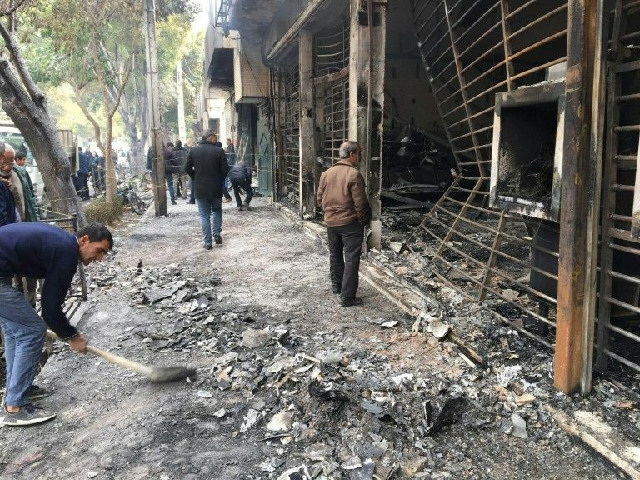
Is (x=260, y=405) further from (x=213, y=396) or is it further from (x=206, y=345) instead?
(x=206, y=345)

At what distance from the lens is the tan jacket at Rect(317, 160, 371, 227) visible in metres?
5.23

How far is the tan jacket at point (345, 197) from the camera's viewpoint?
5230 millimetres

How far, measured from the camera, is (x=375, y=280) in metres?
6.05

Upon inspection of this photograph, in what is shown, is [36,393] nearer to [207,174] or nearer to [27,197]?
[27,197]

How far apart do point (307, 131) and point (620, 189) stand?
7.44 m

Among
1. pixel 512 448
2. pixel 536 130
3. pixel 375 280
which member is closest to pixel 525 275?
pixel 375 280

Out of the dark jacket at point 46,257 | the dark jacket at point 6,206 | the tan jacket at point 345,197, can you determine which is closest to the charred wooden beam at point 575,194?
the tan jacket at point 345,197

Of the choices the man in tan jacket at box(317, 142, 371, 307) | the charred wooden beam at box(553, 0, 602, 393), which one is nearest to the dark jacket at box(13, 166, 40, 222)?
the man in tan jacket at box(317, 142, 371, 307)

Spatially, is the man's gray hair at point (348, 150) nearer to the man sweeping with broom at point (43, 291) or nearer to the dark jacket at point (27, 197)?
the man sweeping with broom at point (43, 291)

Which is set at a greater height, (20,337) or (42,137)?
(42,137)

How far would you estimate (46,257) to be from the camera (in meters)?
3.25

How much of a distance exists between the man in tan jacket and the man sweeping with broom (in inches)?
102

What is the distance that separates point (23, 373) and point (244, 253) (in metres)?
4.80

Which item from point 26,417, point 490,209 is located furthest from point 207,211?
point 26,417
